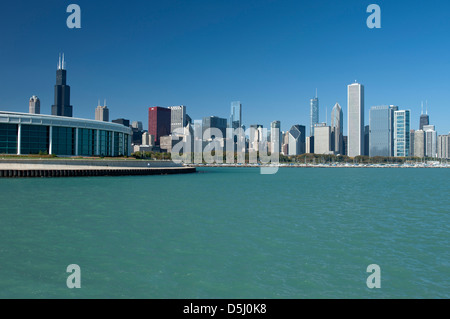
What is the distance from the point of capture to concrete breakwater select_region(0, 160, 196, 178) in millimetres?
71312

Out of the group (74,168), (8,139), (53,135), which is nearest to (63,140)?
(53,135)

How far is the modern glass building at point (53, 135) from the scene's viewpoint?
320 feet

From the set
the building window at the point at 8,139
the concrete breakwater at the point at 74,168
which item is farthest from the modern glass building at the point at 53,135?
the concrete breakwater at the point at 74,168

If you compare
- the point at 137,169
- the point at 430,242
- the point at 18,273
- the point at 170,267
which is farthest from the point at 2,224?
the point at 137,169

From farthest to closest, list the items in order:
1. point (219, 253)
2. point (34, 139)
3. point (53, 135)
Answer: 1. point (53, 135)
2. point (34, 139)
3. point (219, 253)

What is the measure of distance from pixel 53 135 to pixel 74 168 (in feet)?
106

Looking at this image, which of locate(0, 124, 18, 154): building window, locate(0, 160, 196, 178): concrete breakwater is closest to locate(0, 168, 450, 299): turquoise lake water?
locate(0, 160, 196, 178): concrete breakwater

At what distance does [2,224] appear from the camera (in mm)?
23047

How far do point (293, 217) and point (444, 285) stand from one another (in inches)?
597

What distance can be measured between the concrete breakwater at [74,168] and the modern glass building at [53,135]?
24.4m

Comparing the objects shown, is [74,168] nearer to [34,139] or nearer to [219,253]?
[34,139]

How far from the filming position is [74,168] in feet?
256

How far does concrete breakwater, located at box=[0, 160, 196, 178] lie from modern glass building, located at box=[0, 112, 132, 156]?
2444cm

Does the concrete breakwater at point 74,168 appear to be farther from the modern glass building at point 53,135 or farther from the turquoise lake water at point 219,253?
the turquoise lake water at point 219,253
